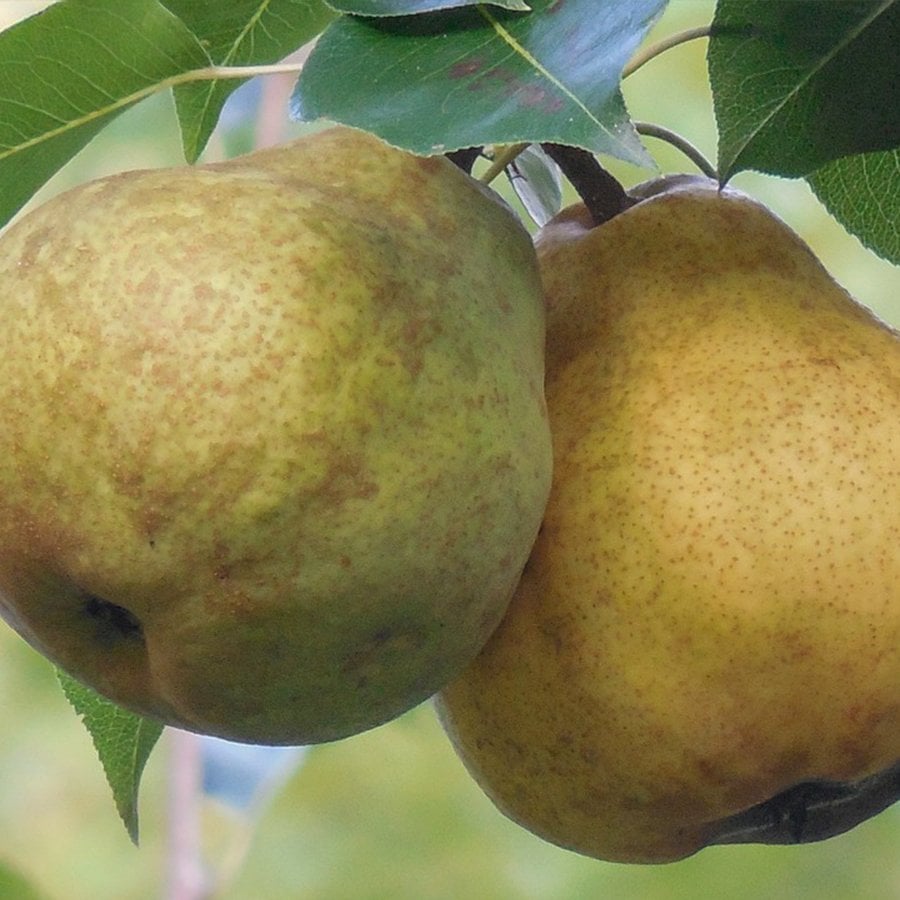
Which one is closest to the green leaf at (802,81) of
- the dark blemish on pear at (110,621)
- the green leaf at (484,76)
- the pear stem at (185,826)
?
the green leaf at (484,76)

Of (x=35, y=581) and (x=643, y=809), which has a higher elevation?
(x=35, y=581)

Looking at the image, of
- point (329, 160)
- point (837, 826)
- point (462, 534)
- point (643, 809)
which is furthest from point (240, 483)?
point (837, 826)

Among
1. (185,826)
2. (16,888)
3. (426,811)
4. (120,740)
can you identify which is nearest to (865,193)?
(120,740)

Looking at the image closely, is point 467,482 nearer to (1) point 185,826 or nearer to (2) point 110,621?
(2) point 110,621

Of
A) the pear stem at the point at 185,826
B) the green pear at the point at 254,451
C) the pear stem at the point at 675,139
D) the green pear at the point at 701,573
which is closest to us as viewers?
the green pear at the point at 254,451

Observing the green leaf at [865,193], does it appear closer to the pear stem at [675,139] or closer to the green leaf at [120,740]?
the pear stem at [675,139]

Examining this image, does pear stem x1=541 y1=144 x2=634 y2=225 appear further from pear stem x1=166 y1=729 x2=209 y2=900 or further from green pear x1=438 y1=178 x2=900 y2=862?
pear stem x1=166 y1=729 x2=209 y2=900

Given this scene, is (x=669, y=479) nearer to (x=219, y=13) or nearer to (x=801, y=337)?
(x=801, y=337)
